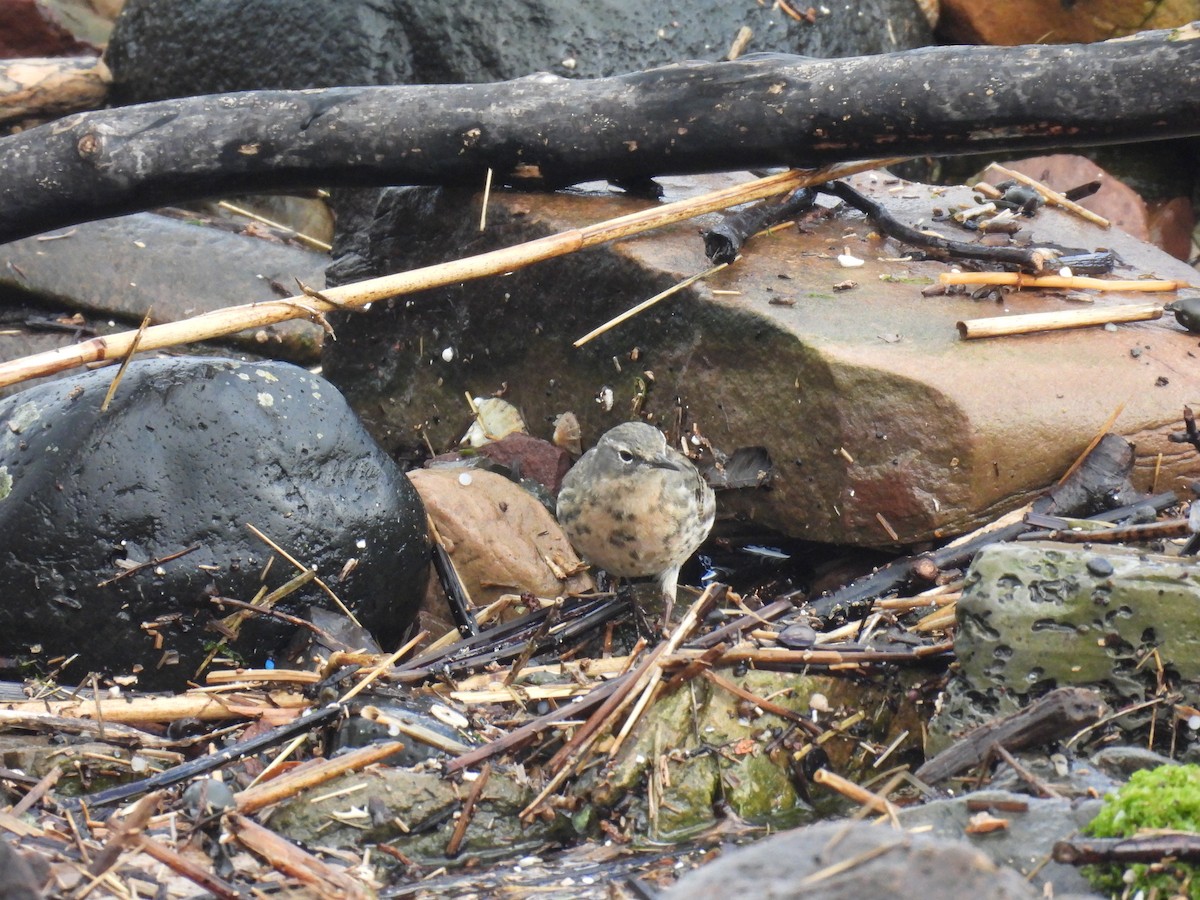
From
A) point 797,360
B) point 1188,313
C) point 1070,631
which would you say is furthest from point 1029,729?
point 1188,313

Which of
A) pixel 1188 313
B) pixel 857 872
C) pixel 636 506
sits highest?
pixel 857 872

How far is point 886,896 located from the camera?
8.49 feet

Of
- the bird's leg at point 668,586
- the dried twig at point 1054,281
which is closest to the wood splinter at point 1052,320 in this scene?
the dried twig at point 1054,281

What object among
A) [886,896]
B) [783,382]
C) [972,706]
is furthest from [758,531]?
[886,896]

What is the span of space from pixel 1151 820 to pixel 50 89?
35.5 ft

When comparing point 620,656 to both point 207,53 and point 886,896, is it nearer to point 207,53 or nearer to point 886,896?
point 886,896

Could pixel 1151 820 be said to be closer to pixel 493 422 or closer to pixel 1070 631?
pixel 1070 631

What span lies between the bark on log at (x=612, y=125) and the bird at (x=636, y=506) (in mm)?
1896

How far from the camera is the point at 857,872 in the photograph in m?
2.63

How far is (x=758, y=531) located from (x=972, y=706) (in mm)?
2300

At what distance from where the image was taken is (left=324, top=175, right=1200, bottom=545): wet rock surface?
6441 mm

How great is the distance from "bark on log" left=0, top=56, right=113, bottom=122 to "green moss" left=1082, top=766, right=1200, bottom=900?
10.5 metres

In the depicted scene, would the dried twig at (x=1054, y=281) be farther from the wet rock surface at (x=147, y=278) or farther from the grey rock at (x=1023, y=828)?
the wet rock surface at (x=147, y=278)

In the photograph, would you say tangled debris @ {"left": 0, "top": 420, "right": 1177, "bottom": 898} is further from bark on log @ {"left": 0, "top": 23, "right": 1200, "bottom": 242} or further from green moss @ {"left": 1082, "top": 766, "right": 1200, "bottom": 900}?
bark on log @ {"left": 0, "top": 23, "right": 1200, "bottom": 242}
